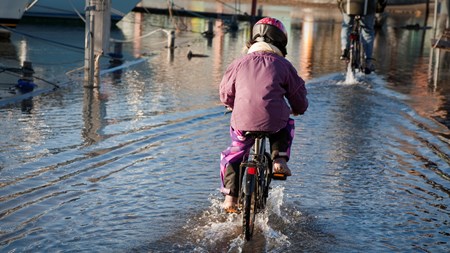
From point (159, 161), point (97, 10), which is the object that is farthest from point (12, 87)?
point (159, 161)

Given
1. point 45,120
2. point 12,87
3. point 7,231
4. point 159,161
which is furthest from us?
point 12,87

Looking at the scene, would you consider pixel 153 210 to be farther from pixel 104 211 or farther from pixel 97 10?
pixel 97 10

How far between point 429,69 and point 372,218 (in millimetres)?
13151

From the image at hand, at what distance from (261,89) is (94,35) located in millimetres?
8322

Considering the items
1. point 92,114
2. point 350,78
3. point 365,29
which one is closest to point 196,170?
point 92,114

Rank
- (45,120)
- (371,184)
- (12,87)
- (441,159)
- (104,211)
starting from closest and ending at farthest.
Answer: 1. (104,211)
2. (371,184)
3. (441,159)
4. (45,120)
5. (12,87)

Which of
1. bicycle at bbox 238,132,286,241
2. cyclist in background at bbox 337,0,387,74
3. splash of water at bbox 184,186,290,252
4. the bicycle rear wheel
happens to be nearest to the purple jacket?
bicycle at bbox 238,132,286,241

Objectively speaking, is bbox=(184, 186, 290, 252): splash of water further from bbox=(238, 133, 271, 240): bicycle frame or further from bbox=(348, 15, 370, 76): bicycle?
bbox=(348, 15, 370, 76): bicycle

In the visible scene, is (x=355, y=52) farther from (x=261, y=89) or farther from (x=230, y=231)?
(x=261, y=89)

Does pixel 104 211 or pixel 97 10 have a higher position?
pixel 97 10

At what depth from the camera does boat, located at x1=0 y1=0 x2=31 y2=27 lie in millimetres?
24109

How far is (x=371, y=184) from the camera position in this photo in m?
8.92

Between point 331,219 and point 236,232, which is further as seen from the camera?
point 331,219

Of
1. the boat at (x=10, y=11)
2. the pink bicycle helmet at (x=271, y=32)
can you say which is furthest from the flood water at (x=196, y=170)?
the boat at (x=10, y=11)
